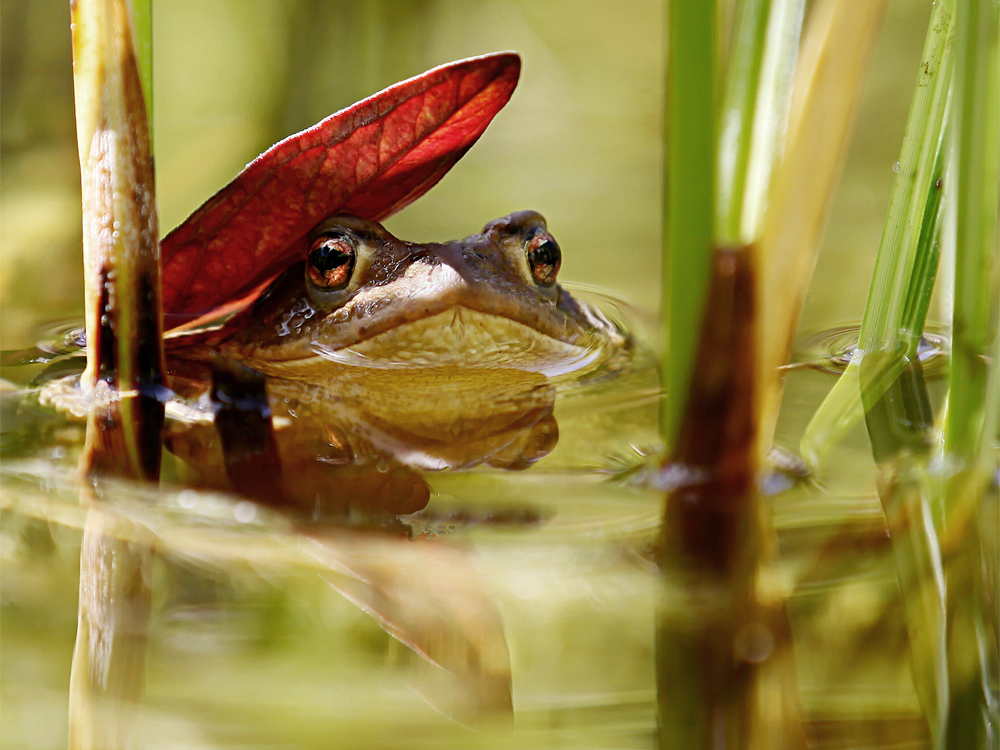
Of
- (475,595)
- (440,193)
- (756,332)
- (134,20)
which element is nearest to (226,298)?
(134,20)

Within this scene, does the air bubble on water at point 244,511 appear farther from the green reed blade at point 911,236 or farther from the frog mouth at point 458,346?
the green reed blade at point 911,236

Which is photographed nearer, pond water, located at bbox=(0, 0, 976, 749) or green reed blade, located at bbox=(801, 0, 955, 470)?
pond water, located at bbox=(0, 0, 976, 749)

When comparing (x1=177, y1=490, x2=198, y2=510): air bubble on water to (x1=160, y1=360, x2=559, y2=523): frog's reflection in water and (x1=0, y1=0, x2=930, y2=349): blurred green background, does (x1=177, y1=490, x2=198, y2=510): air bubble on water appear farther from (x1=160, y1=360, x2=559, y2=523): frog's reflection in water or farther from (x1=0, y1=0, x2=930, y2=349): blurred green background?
(x1=0, y1=0, x2=930, y2=349): blurred green background

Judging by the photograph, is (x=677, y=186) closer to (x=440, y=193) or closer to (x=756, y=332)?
(x=756, y=332)

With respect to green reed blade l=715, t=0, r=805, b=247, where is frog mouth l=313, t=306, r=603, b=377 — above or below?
above

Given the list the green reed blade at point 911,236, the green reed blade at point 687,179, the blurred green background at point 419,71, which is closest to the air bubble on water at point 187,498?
the green reed blade at point 687,179

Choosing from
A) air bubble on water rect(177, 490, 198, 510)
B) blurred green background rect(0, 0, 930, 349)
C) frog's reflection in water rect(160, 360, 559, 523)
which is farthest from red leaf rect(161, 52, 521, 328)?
blurred green background rect(0, 0, 930, 349)

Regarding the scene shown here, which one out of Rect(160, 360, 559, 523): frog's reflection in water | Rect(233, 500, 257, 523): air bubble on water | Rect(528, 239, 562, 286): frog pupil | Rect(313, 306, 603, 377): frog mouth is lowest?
Rect(233, 500, 257, 523): air bubble on water

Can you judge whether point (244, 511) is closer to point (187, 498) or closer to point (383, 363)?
point (187, 498)

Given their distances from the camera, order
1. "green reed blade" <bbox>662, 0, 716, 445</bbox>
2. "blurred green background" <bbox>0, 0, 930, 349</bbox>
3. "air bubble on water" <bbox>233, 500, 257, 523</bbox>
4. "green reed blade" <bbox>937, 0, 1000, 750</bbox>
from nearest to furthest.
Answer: "green reed blade" <bbox>662, 0, 716, 445</bbox> → "green reed blade" <bbox>937, 0, 1000, 750</bbox> → "air bubble on water" <bbox>233, 500, 257, 523</bbox> → "blurred green background" <bbox>0, 0, 930, 349</bbox>

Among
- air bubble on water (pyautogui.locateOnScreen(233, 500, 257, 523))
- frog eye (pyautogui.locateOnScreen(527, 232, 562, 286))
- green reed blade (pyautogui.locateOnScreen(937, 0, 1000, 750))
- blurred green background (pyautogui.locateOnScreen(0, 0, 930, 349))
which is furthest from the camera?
blurred green background (pyautogui.locateOnScreen(0, 0, 930, 349))
